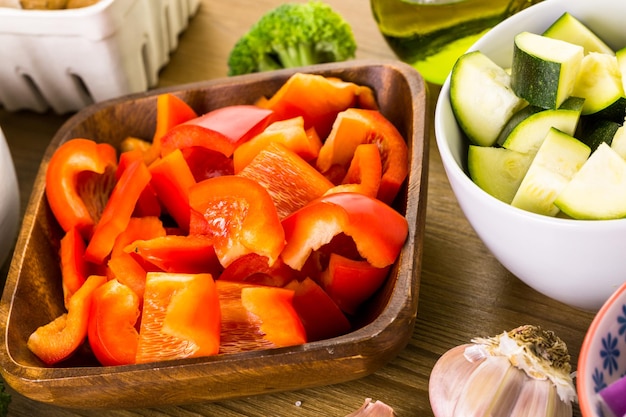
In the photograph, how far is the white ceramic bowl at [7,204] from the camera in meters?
1.41

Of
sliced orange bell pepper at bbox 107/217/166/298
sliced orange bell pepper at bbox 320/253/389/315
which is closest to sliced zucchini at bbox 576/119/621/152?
sliced orange bell pepper at bbox 320/253/389/315

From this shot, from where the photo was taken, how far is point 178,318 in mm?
1092

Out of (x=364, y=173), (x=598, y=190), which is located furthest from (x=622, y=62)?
(x=364, y=173)

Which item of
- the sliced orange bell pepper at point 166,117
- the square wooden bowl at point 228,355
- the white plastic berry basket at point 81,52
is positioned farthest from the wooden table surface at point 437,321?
the white plastic berry basket at point 81,52

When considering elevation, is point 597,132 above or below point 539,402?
above

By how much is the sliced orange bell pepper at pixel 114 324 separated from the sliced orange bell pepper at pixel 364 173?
35 centimetres

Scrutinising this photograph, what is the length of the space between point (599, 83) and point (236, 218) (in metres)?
0.57

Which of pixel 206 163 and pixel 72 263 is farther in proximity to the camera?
pixel 206 163

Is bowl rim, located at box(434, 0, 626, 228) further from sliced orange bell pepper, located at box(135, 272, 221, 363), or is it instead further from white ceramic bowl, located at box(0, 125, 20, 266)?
white ceramic bowl, located at box(0, 125, 20, 266)

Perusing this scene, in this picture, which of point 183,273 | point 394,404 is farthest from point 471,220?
point 183,273

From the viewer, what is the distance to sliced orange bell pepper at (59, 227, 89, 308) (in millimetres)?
1269

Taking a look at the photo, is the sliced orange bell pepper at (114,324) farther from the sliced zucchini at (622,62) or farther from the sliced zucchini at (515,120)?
the sliced zucchini at (622,62)

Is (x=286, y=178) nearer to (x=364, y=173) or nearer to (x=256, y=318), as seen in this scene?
(x=364, y=173)

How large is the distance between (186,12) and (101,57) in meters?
0.39
